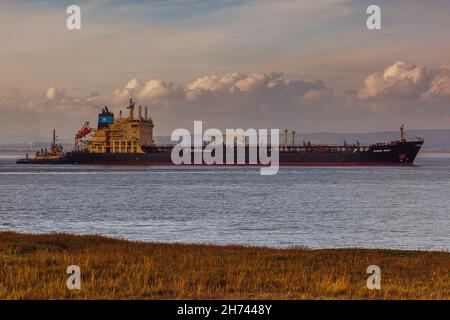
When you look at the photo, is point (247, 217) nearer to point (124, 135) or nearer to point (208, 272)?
point (208, 272)

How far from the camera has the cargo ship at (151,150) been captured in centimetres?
14575

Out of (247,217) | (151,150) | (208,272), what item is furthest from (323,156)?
(208,272)

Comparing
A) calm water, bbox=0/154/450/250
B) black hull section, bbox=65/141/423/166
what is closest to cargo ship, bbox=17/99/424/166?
black hull section, bbox=65/141/423/166

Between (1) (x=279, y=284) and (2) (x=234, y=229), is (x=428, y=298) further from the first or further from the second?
(2) (x=234, y=229)

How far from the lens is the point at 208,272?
16250 millimetres

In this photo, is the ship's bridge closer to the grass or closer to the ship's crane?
the ship's crane

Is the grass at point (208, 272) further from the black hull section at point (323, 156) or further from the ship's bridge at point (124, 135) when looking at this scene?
the ship's bridge at point (124, 135)

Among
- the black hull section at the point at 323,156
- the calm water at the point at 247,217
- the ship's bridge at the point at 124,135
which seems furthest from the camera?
the ship's bridge at the point at 124,135

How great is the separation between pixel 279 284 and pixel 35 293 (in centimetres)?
519

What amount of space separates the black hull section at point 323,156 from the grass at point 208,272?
407ft

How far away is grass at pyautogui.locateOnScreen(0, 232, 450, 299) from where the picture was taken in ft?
43.6

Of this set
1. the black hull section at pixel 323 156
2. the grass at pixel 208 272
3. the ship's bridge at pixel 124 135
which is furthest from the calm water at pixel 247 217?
the ship's bridge at pixel 124 135

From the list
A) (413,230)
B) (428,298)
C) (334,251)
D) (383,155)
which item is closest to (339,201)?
(413,230)

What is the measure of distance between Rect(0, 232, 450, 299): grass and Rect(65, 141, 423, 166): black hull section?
4881 inches
